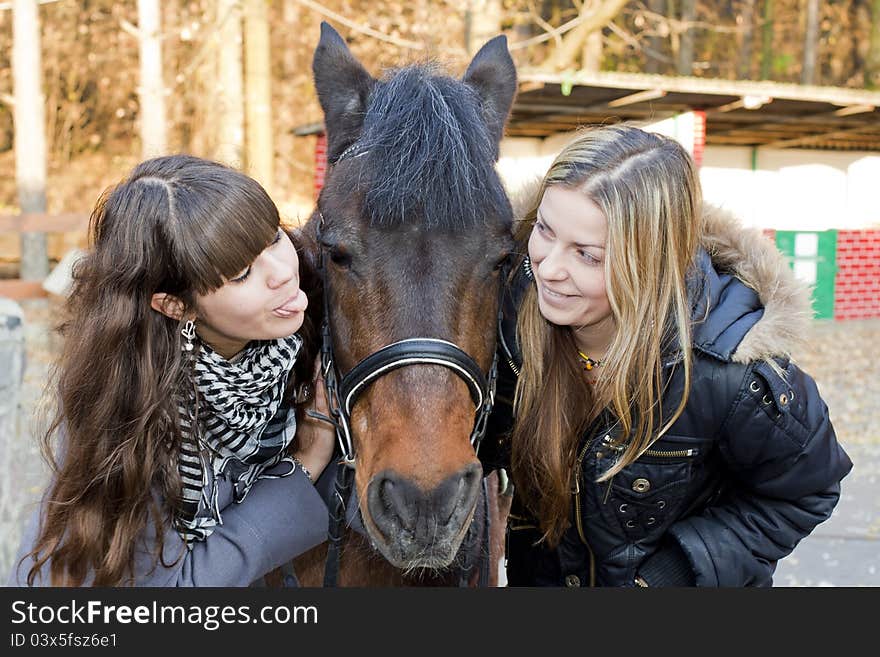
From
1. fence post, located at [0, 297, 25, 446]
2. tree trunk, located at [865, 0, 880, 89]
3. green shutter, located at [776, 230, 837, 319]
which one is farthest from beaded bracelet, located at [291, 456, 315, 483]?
tree trunk, located at [865, 0, 880, 89]

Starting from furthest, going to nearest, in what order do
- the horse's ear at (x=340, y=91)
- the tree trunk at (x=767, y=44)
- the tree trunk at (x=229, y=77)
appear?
the tree trunk at (x=767, y=44)
the tree trunk at (x=229, y=77)
the horse's ear at (x=340, y=91)

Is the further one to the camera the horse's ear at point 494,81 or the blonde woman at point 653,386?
the horse's ear at point 494,81

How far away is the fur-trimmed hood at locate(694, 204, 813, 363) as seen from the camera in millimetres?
2115

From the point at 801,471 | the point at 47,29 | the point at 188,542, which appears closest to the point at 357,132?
the point at 188,542

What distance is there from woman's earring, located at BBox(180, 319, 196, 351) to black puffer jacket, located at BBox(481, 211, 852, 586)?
2.70ft

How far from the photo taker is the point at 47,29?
58.5 feet

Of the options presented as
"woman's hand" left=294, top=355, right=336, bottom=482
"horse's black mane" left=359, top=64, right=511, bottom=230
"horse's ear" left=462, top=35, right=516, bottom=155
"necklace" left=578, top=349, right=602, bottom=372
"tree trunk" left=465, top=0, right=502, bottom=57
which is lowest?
"woman's hand" left=294, top=355, right=336, bottom=482

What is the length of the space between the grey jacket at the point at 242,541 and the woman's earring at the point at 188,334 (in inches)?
14.7

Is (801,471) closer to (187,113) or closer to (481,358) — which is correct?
(481,358)

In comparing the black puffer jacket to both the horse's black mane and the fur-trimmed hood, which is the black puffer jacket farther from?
the horse's black mane

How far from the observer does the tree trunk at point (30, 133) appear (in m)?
11.6

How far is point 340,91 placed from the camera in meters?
2.56

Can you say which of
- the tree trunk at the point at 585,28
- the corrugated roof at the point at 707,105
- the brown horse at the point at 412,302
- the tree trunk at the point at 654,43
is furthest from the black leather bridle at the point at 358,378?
the tree trunk at the point at 654,43

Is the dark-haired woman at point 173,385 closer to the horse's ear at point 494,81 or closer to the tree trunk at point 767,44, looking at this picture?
the horse's ear at point 494,81
